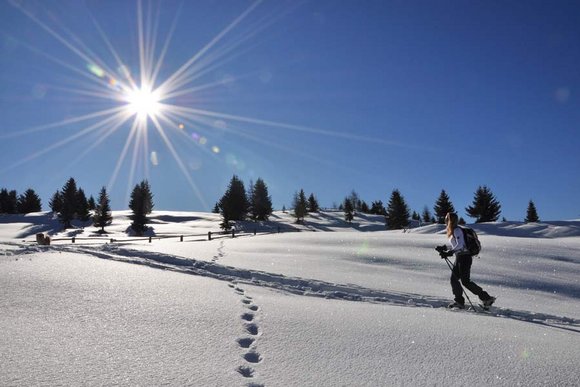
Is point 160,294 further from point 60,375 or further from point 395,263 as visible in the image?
point 395,263

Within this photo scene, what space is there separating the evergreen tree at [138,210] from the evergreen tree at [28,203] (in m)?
45.1

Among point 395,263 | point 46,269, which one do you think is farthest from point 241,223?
point 46,269

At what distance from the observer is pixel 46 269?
7.53 metres

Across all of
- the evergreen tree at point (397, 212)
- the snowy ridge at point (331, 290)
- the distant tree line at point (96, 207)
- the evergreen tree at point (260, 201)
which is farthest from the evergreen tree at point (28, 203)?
the snowy ridge at point (331, 290)

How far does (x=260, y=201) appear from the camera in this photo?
71875mm

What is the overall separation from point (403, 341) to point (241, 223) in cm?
6132

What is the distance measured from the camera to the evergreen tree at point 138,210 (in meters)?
55.0

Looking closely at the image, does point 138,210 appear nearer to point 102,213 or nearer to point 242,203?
point 102,213

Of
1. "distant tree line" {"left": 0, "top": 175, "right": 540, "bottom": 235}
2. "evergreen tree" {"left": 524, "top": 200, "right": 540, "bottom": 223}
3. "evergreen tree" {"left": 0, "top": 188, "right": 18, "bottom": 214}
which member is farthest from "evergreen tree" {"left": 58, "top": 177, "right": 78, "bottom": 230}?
"evergreen tree" {"left": 524, "top": 200, "right": 540, "bottom": 223}

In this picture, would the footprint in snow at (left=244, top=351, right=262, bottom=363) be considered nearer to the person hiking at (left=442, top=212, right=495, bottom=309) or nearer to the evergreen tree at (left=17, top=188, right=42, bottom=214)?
the person hiking at (left=442, top=212, right=495, bottom=309)

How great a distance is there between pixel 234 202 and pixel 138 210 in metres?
16.0

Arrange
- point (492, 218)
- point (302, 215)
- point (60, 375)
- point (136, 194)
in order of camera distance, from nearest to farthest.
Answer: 1. point (60, 375)
2. point (136, 194)
3. point (492, 218)
4. point (302, 215)

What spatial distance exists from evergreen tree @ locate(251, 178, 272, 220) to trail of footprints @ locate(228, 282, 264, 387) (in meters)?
65.4

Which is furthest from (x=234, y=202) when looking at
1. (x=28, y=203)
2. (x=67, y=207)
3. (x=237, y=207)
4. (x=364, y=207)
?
(x=364, y=207)
